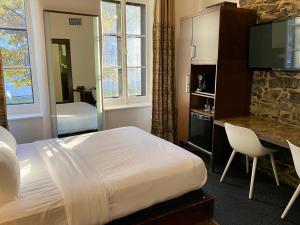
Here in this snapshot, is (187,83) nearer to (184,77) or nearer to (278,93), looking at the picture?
(184,77)

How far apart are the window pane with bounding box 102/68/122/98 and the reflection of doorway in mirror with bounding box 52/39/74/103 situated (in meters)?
0.58

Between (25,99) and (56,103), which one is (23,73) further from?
(56,103)

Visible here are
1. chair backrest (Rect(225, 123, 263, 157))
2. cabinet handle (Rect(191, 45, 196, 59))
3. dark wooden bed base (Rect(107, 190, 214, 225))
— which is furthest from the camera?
cabinet handle (Rect(191, 45, 196, 59))

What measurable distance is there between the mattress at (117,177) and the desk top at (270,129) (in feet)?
2.41

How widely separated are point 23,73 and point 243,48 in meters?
2.71

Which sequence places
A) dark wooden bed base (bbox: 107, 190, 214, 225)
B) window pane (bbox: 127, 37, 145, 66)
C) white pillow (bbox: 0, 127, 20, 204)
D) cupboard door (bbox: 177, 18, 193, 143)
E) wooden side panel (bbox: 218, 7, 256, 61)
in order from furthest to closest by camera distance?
window pane (bbox: 127, 37, 145, 66) → cupboard door (bbox: 177, 18, 193, 143) → wooden side panel (bbox: 218, 7, 256, 61) → dark wooden bed base (bbox: 107, 190, 214, 225) → white pillow (bbox: 0, 127, 20, 204)

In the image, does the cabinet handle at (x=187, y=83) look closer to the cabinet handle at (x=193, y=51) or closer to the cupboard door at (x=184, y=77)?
the cupboard door at (x=184, y=77)

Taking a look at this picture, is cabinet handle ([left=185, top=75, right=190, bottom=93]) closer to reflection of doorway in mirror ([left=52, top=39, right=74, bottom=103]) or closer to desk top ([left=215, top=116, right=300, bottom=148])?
desk top ([left=215, top=116, right=300, bottom=148])

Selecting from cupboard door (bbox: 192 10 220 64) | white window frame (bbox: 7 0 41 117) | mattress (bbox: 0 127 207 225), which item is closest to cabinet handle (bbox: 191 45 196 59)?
cupboard door (bbox: 192 10 220 64)

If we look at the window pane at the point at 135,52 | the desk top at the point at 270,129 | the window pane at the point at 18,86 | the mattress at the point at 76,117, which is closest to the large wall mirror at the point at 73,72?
the mattress at the point at 76,117

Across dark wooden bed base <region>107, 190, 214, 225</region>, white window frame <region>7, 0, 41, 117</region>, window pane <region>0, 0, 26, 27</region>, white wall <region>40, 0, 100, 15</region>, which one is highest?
white wall <region>40, 0, 100, 15</region>

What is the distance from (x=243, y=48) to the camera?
112 inches

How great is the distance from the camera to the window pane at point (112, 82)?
11.7 ft

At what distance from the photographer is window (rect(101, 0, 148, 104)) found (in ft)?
11.4
